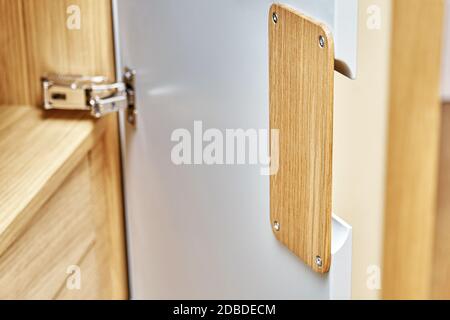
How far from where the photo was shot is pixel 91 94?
68cm

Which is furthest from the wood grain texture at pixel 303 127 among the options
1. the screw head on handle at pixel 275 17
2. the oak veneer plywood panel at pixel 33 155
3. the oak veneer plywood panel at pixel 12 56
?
the oak veneer plywood panel at pixel 12 56

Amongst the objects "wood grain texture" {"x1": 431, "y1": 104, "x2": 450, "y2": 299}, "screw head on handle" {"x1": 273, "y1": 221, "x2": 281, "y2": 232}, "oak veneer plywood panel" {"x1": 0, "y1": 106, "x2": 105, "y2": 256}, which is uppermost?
"oak veneer plywood panel" {"x1": 0, "y1": 106, "x2": 105, "y2": 256}

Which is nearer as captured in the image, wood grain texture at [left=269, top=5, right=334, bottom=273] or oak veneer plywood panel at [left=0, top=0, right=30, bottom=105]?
wood grain texture at [left=269, top=5, right=334, bottom=273]

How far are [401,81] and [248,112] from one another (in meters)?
0.32

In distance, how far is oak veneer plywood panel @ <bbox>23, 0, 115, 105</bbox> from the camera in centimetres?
68

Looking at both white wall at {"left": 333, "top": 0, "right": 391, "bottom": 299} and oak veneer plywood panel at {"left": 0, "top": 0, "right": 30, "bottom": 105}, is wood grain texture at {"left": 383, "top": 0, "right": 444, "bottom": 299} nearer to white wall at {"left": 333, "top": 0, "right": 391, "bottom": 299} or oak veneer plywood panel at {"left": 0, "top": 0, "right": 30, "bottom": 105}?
white wall at {"left": 333, "top": 0, "right": 391, "bottom": 299}

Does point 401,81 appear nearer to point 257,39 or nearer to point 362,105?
point 362,105

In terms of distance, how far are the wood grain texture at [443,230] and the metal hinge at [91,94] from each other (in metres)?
0.37

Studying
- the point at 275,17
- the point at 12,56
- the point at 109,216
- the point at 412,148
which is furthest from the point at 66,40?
the point at 412,148

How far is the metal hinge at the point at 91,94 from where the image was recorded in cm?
67

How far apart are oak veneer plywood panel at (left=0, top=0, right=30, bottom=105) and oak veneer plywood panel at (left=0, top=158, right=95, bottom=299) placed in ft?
0.33

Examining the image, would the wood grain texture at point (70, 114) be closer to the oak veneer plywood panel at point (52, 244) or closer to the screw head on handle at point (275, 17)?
the oak veneer plywood panel at point (52, 244)

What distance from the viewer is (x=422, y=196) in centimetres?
85

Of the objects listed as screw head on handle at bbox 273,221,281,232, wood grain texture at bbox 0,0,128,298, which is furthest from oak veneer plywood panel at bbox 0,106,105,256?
screw head on handle at bbox 273,221,281,232
